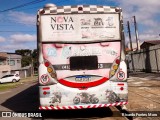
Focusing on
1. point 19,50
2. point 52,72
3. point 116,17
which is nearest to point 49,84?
point 52,72

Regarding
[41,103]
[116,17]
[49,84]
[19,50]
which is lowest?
[41,103]

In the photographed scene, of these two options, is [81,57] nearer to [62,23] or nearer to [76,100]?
[62,23]

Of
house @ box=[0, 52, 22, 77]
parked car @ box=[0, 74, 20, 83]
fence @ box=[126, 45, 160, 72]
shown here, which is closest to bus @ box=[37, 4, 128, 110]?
fence @ box=[126, 45, 160, 72]

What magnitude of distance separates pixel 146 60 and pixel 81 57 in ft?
78.2

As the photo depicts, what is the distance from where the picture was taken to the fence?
90.4 ft

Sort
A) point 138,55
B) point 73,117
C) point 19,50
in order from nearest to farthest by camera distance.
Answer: point 73,117
point 138,55
point 19,50

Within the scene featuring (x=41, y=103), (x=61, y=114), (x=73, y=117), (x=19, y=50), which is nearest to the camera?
(x=41, y=103)

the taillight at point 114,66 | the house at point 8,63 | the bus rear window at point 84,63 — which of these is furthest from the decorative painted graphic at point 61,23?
the house at point 8,63

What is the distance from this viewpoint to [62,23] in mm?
8656

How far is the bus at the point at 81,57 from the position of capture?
27.9ft

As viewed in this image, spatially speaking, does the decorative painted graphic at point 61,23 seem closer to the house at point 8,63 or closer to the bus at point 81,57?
the bus at point 81,57

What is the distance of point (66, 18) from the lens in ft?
28.6

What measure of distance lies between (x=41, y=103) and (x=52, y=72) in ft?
3.29

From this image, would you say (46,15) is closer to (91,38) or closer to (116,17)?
(91,38)
